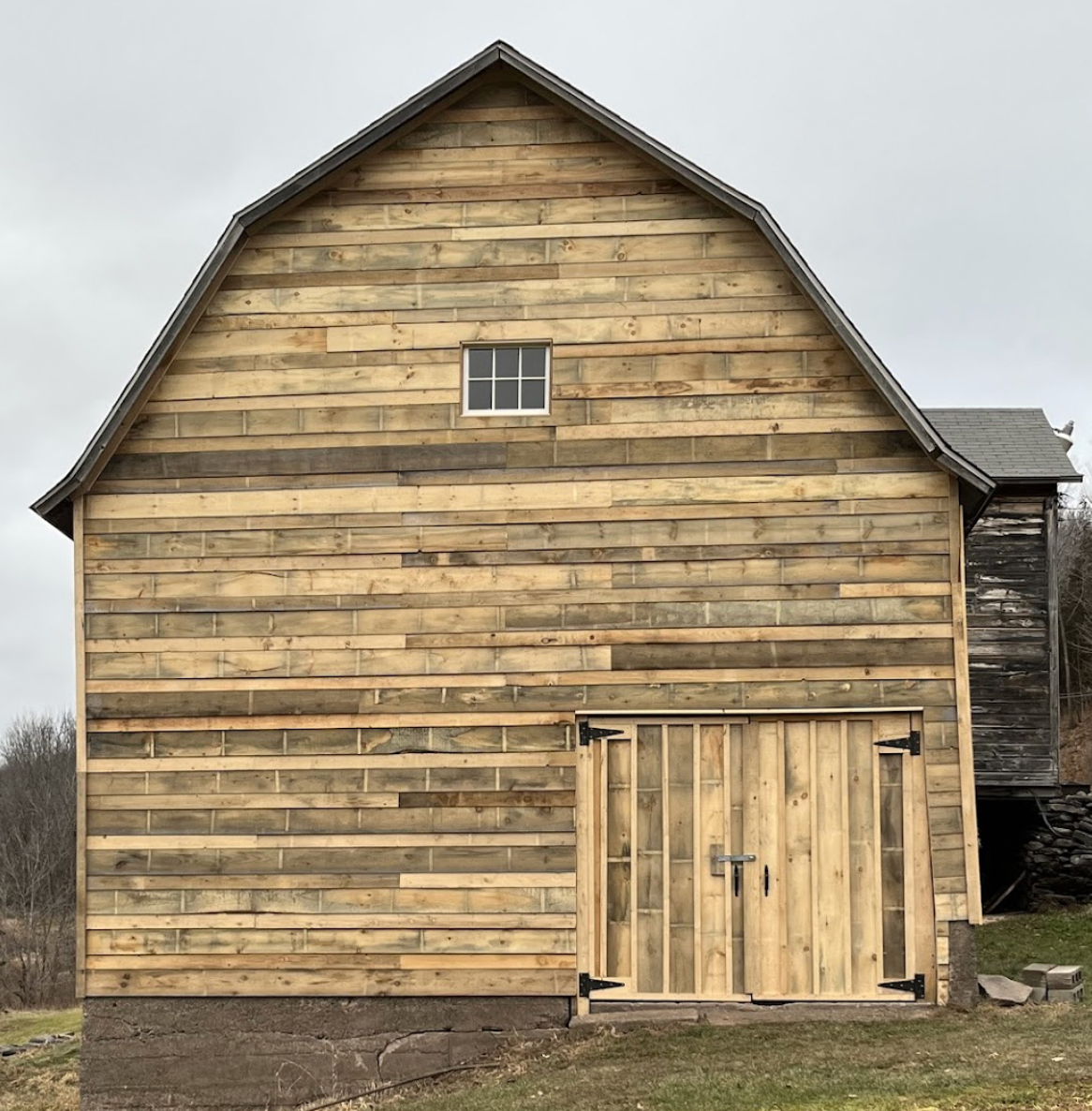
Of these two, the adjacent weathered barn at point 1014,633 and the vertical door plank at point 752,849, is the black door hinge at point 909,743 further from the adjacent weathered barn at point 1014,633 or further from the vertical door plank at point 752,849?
the adjacent weathered barn at point 1014,633

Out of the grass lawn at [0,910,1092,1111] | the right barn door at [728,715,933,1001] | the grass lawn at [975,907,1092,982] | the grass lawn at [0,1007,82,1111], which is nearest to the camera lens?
the grass lawn at [0,910,1092,1111]

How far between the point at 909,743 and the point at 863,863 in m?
1.04

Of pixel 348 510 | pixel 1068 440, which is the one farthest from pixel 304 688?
pixel 1068 440

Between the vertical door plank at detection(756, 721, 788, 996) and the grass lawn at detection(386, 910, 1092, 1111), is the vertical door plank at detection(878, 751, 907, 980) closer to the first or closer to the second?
the grass lawn at detection(386, 910, 1092, 1111)

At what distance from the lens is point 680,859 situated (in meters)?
11.7

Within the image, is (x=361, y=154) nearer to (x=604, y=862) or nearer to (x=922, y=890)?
(x=604, y=862)

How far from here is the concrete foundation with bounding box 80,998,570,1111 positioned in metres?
11.5

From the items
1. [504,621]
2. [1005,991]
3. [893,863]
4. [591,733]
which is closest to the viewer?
[893,863]

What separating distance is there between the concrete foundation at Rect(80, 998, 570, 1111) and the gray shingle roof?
11554 millimetres

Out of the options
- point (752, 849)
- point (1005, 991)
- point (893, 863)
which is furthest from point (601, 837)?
point (1005, 991)

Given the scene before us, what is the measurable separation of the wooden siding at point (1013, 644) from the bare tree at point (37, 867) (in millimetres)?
25837

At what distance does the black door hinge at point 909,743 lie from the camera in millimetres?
11570

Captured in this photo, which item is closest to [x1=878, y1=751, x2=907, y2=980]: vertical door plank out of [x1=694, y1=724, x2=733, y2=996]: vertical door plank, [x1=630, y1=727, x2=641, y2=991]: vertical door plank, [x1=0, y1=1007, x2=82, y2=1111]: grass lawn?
[x1=694, y1=724, x2=733, y2=996]: vertical door plank

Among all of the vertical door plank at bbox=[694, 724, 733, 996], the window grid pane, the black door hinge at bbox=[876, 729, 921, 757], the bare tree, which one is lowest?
the bare tree
